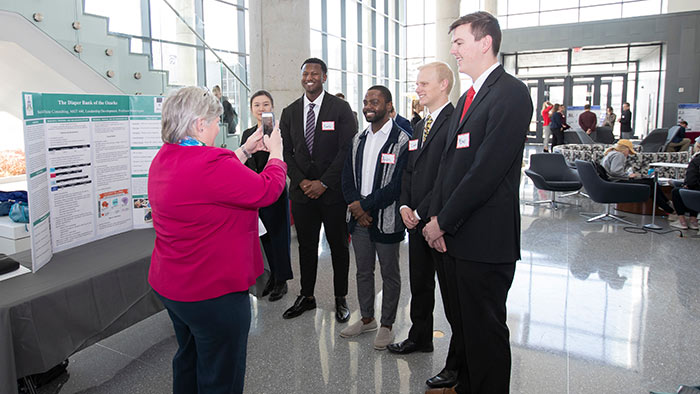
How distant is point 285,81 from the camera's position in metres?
5.99

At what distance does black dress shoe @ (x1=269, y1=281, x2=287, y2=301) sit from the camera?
3797mm

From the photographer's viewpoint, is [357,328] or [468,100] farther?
[357,328]

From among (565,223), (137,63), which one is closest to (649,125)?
(565,223)

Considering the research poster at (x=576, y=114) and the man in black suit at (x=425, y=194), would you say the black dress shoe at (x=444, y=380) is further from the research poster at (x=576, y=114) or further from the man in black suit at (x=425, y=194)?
the research poster at (x=576, y=114)

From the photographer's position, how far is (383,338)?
2.94 m

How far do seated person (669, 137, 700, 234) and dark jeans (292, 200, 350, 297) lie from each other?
4.90 meters

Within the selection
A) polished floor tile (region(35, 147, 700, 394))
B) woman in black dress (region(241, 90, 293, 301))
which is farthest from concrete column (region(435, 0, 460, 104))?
woman in black dress (region(241, 90, 293, 301))

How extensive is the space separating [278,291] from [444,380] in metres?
1.81

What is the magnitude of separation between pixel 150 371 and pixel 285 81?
165 inches

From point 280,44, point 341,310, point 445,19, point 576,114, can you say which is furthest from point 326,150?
point 576,114

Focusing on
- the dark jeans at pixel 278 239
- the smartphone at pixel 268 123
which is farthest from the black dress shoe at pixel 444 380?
the dark jeans at pixel 278 239

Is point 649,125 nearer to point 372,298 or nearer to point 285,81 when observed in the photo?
point 285,81

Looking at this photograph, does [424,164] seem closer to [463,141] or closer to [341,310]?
[463,141]

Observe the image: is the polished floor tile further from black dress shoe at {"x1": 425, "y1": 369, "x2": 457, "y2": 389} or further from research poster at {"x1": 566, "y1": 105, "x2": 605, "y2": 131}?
research poster at {"x1": 566, "y1": 105, "x2": 605, "y2": 131}
